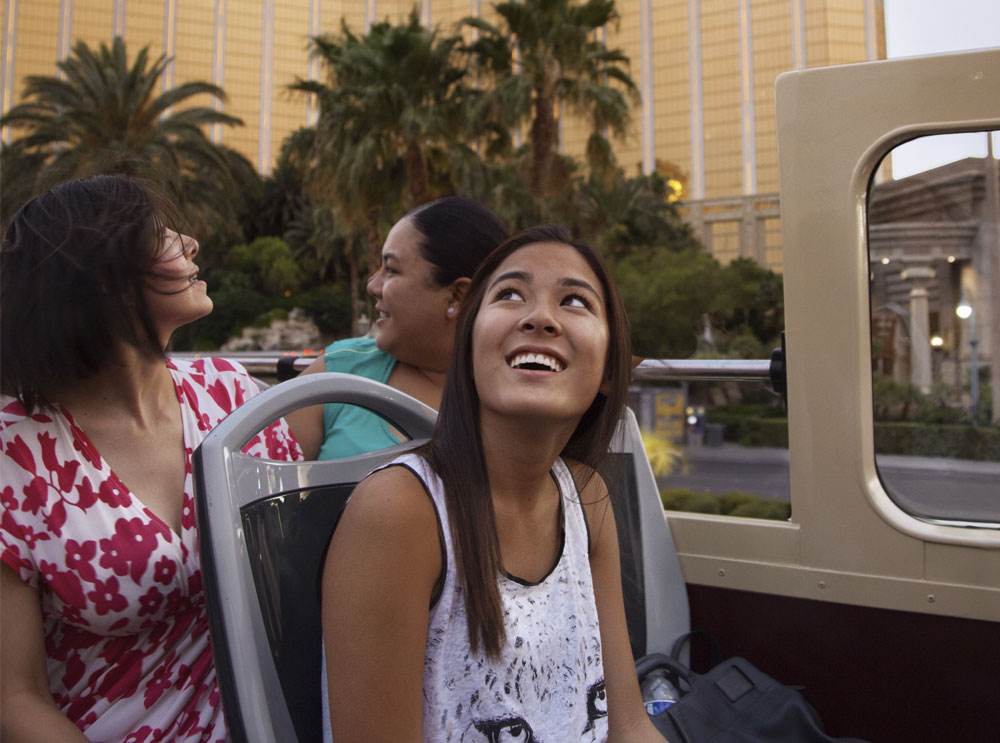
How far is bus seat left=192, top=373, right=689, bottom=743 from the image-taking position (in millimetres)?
1032

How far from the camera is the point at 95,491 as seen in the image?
4.04 ft

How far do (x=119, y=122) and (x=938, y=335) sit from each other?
25482 mm

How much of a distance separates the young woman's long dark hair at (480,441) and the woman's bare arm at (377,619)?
2.9 inches

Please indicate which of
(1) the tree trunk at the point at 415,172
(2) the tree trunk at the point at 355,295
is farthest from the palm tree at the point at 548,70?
(2) the tree trunk at the point at 355,295

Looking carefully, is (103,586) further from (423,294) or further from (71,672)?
(423,294)

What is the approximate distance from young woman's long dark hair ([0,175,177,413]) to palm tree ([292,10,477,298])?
2049 centimetres

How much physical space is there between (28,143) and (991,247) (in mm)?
25060

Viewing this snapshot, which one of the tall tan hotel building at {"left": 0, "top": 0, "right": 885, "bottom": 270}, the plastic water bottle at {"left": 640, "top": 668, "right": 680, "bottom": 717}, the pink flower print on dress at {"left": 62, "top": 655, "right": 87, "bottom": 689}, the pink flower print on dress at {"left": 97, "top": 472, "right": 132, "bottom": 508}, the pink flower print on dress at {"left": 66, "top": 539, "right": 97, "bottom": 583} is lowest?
the plastic water bottle at {"left": 640, "top": 668, "right": 680, "bottom": 717}

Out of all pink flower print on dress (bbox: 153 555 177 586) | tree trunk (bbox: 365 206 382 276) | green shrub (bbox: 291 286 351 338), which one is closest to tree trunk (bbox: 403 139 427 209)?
tree trunk (bbox: 365 206 382 276)

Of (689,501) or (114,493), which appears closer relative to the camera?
(114,493)

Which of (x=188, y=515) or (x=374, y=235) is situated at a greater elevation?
(x=374, y=235)

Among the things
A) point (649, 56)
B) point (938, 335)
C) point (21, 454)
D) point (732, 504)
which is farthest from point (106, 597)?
point (649, 56)

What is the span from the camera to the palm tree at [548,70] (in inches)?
814

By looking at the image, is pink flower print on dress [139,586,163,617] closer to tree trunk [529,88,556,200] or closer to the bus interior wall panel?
the bus interior wall panel
